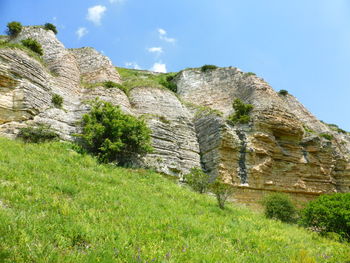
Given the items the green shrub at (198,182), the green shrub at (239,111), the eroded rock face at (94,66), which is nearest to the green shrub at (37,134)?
the green shrub at (198,182)

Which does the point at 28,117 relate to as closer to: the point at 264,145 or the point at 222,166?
the point at 222,166

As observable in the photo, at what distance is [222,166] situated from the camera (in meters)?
21.9

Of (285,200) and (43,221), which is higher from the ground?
(285,200)

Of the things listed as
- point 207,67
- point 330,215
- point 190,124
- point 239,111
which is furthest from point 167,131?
point 207,67

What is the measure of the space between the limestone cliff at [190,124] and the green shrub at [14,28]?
1.02 m

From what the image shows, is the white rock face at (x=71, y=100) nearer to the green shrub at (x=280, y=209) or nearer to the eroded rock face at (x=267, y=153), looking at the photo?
the eroded rock face at (x=267, y=153)

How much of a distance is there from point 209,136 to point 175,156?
426 cm

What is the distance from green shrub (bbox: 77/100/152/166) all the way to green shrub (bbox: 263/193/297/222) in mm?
8329

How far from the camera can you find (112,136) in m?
18.5

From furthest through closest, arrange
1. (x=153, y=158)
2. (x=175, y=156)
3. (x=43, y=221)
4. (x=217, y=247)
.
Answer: (x=175, y=156) < (x=153, y=158) < (x=217, y=247) < (x=43, y=221)

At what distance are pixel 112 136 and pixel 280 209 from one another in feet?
36.1

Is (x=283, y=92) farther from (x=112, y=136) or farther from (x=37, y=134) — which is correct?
(x=37, y=134)

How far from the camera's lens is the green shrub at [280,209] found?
598 inches

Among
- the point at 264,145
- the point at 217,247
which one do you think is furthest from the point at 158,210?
the point at 264,145
